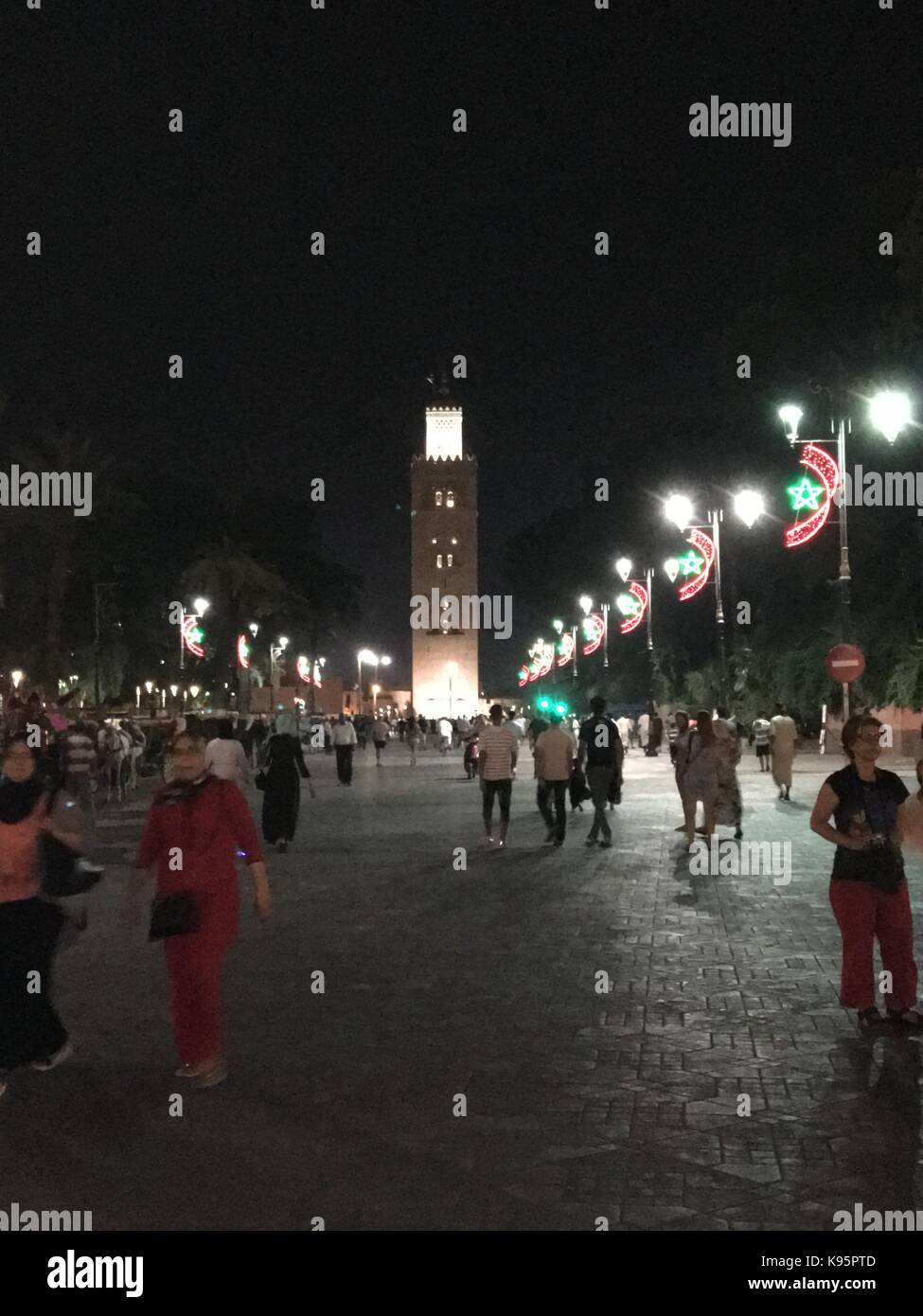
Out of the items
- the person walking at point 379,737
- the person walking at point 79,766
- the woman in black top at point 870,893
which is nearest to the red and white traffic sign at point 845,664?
the person walking at point 79,766

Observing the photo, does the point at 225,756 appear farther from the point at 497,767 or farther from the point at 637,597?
the point at 637,597

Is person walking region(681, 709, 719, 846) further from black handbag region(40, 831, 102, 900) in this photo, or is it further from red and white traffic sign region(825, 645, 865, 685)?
black handbag region(40, 831, 102, 900)

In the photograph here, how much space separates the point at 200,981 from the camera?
22.4 feet

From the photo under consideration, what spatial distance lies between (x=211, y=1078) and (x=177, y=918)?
2.42 feet

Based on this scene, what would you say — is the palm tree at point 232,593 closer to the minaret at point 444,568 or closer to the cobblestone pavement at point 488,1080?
the cobblestone pavement at point 488,1080

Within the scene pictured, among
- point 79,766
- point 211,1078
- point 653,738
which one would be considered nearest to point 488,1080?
point 211,1078

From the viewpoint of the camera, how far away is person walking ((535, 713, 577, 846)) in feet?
56.3

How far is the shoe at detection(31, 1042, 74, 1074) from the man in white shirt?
2257 centimetres

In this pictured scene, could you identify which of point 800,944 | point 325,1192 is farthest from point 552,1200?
point 800,944

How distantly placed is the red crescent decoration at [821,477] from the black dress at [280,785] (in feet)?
34.6

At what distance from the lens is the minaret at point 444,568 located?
120188mm

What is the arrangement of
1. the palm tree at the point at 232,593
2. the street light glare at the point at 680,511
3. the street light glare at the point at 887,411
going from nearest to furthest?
the street light glare at the point at 887,411
the street light glare at the point at 680,511
the palm tree at the point at 232,593

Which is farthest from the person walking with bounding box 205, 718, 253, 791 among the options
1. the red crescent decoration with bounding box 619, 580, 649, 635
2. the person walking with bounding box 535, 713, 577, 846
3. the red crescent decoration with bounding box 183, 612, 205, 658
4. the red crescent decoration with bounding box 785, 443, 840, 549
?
the red crescent decoration with bounding box 183, 612, 205, 658

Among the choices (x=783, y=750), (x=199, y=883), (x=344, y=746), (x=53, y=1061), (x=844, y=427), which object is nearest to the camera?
(x=199, y=883)
